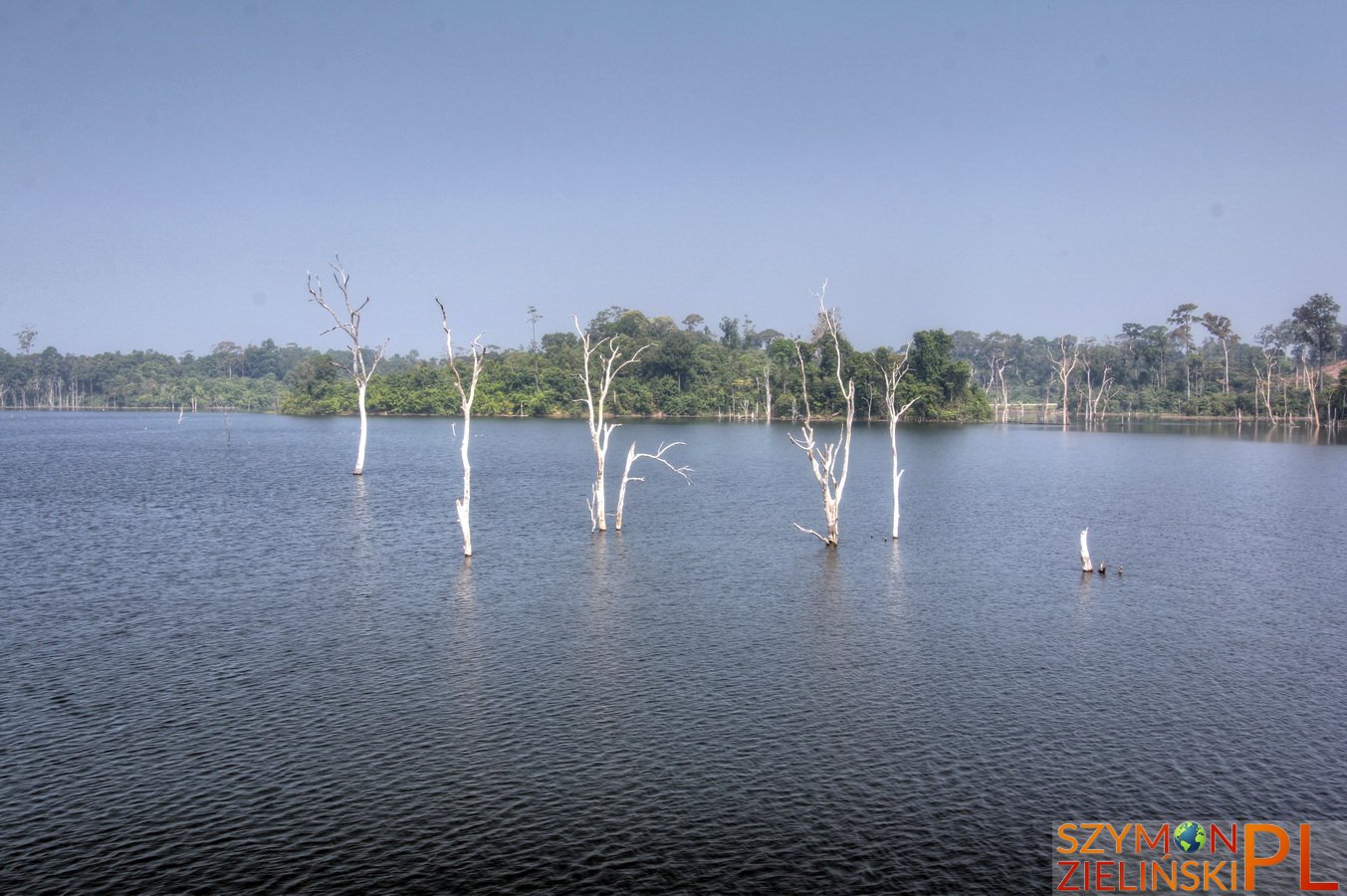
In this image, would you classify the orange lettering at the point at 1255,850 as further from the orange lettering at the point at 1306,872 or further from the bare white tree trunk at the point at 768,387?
the bare white tree trunk at the point at 768,387

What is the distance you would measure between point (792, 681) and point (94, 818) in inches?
543

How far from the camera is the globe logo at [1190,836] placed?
1498 centimetres

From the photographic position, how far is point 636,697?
68.2 feet

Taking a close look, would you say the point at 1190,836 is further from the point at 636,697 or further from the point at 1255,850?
the point at 636,697

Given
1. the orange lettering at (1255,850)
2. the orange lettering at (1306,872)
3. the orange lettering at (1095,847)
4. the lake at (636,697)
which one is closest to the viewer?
the orange lettering at (1306,872)

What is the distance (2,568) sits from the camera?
105 feet

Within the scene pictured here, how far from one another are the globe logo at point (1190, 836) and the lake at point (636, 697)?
→ 43 cm

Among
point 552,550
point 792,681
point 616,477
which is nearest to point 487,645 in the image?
point 792,681

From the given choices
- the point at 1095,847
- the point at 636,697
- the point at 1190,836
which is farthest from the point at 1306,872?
the point at 636,697

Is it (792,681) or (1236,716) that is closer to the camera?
(1236,716)

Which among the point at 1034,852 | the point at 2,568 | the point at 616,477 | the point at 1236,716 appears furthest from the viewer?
the point at 616,477

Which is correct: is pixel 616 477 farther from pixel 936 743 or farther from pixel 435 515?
pixel 936 743

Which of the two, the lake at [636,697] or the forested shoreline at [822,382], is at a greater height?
the forested shoreline at [822,382]

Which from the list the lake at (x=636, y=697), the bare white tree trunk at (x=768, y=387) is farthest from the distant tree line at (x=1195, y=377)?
the lake at (x=636, y=697)
